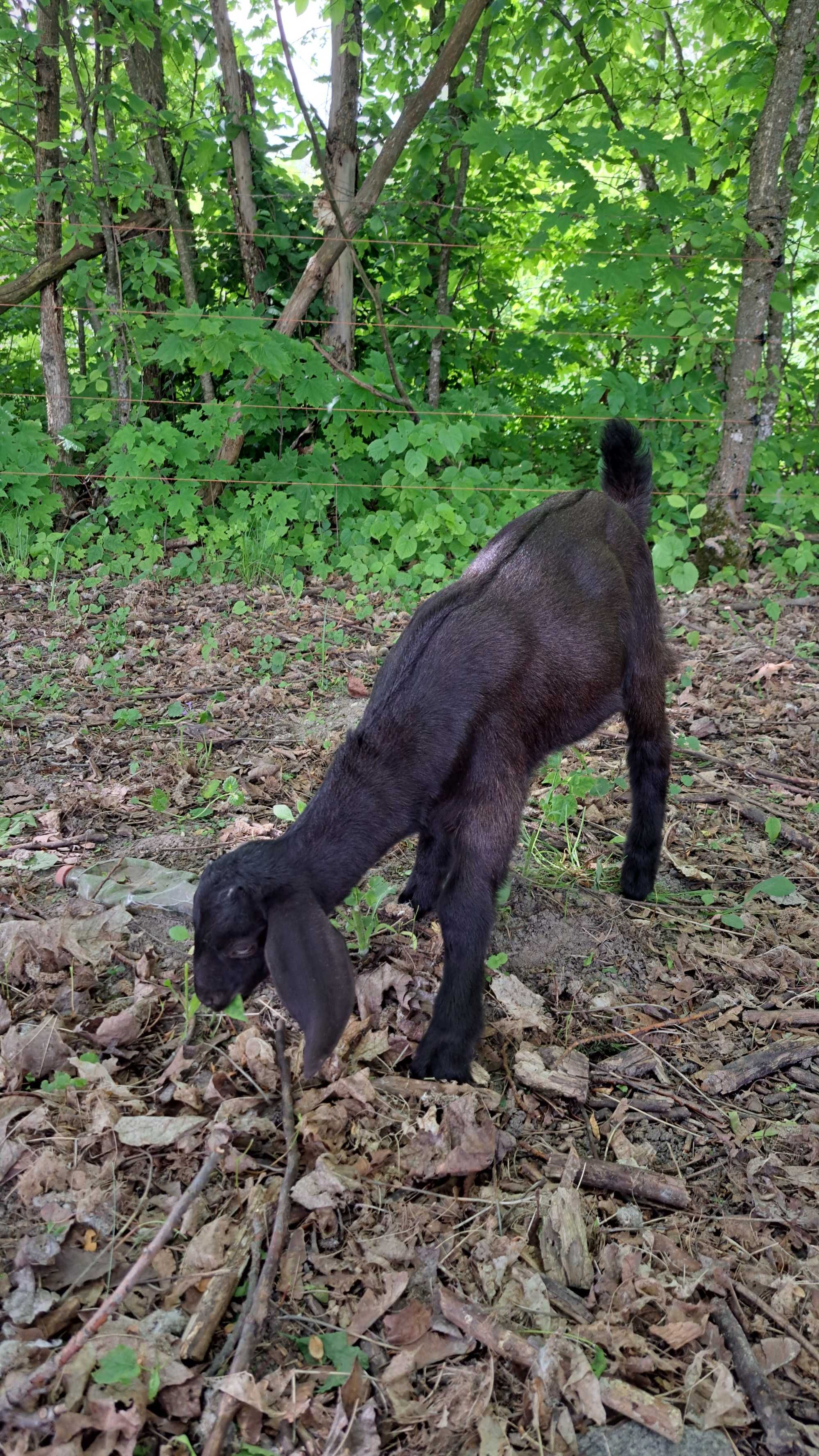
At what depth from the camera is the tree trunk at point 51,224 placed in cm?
711

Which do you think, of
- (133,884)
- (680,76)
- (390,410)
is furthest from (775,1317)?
→ (680,76)

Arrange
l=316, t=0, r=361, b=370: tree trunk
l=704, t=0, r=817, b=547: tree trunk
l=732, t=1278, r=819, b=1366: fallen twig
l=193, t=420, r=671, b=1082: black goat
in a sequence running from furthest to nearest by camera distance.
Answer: l=316, t=0, r=361, b=370: tree trunk → l=704, t=0, r=817, b=547: tree trunk → l=193, t=420, r=671, b=1082: black goat → l=732, t=1278, r=819, b=1366: fallen twig

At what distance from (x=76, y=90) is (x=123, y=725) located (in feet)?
18.6

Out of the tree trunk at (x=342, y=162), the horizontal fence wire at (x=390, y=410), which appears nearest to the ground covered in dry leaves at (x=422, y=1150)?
the horizontal fence wire at (x=390, y=410)

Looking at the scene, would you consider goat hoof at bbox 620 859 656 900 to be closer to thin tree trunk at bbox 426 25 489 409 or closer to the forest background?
the forest background

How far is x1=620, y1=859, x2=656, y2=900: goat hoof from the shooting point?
368 cm

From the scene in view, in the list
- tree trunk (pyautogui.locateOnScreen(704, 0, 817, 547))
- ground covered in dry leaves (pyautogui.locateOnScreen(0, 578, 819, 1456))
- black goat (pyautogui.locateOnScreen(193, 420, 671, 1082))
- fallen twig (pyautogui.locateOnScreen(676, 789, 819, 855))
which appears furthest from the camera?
tree trunk (pyautogui.locateOnScreen(704, 0, 817, 547))

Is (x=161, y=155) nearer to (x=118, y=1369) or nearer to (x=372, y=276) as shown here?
(x=372, y=276)

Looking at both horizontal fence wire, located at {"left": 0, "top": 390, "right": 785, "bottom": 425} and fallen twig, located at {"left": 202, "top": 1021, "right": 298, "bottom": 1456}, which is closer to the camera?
fallen twig, located at {"left": 202, "top": 1021, "right": 298, "bottom": 1456}

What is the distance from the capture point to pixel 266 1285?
196cm

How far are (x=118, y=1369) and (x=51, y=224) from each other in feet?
25.8

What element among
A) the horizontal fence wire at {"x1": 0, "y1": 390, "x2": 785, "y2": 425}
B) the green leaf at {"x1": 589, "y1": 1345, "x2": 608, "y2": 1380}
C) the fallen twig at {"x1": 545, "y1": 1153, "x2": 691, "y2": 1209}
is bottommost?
the fallen twig at {"x1": 545, "y1": 1153, "x2": 691, "y2": 1209}

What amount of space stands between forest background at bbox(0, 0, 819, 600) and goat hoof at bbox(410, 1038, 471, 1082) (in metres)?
4.40

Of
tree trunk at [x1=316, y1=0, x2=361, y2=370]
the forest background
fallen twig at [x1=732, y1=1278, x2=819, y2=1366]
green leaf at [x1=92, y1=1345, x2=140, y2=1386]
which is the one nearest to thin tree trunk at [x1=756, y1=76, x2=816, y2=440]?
the forest background
